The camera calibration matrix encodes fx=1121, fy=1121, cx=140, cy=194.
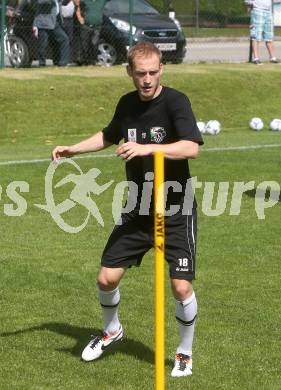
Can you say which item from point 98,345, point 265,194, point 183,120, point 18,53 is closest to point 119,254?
point 98,345

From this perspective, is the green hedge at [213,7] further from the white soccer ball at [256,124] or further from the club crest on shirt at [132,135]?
the club crest on shirt at [132,135]

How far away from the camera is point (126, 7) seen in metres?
27.9

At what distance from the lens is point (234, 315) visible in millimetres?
8484

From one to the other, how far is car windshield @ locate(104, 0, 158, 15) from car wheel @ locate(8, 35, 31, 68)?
2.73 meters

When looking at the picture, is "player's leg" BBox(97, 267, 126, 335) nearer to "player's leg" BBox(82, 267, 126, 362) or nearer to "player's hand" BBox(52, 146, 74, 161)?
"player's leg" BBox(82, 267, 126, 362)

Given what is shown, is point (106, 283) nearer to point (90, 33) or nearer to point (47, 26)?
point (47, 26)

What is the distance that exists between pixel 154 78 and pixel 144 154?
612 mm

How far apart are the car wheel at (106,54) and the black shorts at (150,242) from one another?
19.5 metres

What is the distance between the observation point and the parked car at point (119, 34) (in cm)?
2516

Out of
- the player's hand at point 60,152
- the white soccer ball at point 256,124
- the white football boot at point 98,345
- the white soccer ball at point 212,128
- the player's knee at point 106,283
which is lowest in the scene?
the white soccer ball at point 256,124

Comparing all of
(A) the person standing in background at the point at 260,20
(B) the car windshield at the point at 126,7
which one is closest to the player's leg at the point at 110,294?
(B) the car windshield at the point at 126,7

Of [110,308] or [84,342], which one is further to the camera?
[84,342]

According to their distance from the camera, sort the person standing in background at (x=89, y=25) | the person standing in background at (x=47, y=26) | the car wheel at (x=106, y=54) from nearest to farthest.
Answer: the person standing in background at (x=47, y=26) → the person standing in background at (x=89, y=25) → the car wheel at (x=106, y=54)

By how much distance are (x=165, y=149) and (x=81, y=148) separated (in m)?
0.88
